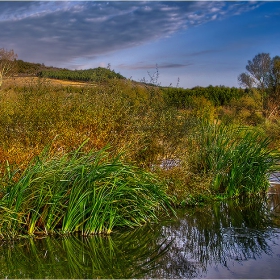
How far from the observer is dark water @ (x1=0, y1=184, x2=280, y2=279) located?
18.3ft

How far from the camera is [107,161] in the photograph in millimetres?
7703

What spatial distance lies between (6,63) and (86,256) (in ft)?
104

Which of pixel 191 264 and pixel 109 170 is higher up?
pixel 109 170

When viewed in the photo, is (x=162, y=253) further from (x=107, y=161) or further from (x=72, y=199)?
(x=107, y=161)

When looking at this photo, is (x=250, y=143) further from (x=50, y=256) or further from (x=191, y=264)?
(x=50, y=256)

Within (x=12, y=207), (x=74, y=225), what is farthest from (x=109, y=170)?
(x=12, y=207)

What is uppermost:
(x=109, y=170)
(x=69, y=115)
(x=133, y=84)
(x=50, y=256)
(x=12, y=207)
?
(x=133, y=84)

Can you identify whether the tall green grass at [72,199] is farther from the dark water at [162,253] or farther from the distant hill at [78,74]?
the distant hill at [78,74]

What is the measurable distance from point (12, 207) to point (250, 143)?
233 inches

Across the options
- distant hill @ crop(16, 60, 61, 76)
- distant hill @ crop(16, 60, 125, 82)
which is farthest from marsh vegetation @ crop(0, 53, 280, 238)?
distant hill @ crop(16, 60, 61, 76)

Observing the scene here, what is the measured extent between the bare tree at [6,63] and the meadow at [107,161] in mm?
23604

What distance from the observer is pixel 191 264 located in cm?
586

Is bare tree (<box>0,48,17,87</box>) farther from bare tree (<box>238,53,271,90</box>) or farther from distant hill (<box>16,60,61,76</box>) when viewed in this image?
bare tree (<box>238,53,271,90</box>)

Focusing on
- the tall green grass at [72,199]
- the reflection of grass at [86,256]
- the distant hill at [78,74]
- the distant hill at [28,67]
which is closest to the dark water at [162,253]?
the reflection of grass at [86,256]
